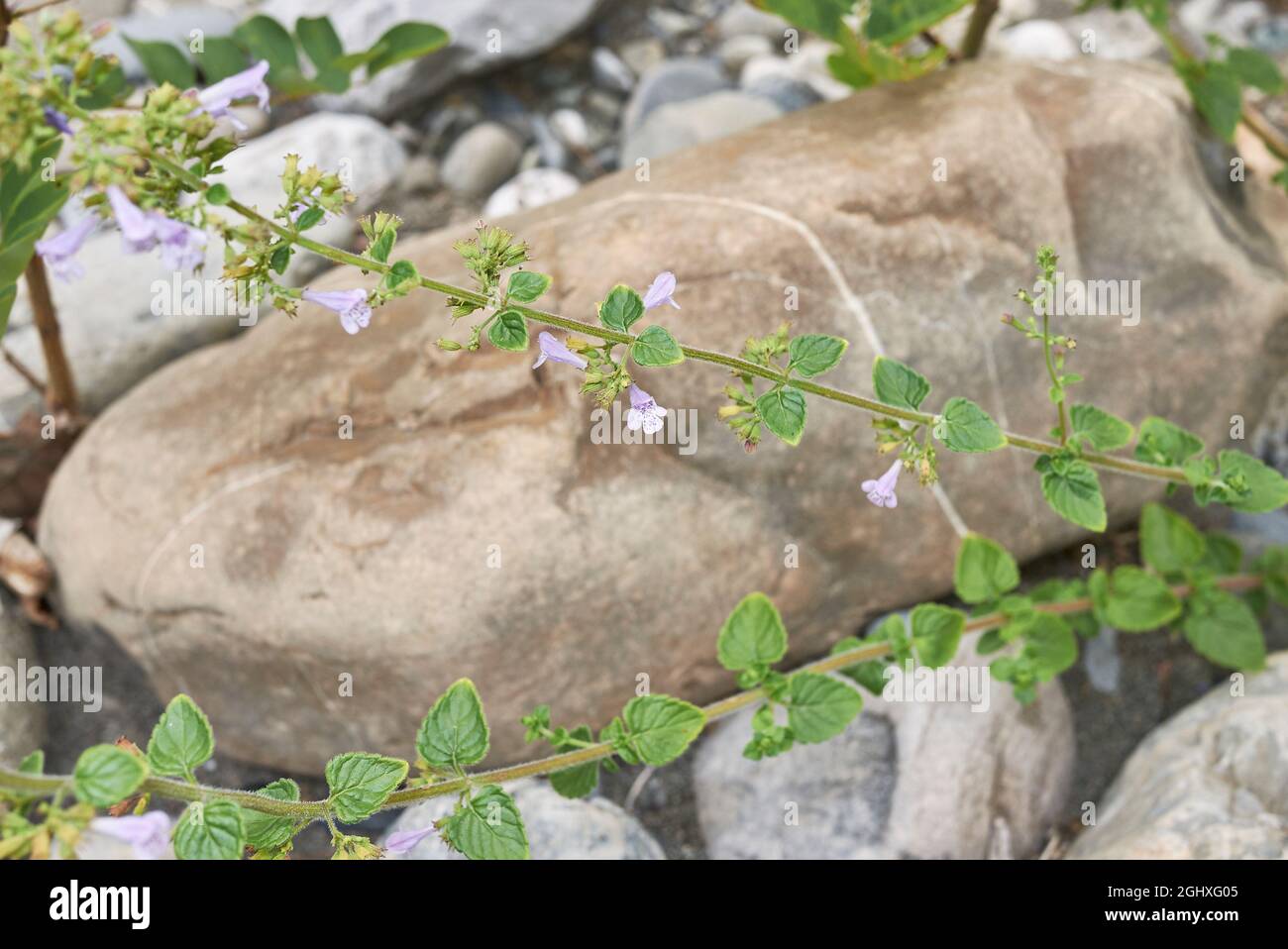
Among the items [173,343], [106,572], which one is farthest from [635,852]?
[173,343]

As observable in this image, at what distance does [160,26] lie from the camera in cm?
564

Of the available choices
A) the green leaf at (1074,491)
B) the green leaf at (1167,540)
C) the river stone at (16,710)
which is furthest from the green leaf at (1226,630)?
the river stone at (16,710)

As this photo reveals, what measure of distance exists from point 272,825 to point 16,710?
241 centimetres

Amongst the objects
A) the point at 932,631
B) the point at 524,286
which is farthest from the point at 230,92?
the point at 932,631

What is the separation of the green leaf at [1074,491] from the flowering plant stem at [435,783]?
2.34 ft

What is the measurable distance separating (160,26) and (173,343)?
178 cm

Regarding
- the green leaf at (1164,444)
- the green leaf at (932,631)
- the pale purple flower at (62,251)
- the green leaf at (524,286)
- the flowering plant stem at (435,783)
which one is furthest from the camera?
the green leaf at (932,631)

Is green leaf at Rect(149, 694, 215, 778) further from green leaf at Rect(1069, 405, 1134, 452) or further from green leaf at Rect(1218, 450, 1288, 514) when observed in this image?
green leaf at Rect(1218, 450, 1288, 514)

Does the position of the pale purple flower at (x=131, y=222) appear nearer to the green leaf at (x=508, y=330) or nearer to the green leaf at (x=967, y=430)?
the green leaf at (x=508, y=330)

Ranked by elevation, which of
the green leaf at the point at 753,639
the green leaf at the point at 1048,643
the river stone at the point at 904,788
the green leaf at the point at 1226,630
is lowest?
the river stone at the point at 904,788

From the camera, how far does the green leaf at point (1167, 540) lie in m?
3.90

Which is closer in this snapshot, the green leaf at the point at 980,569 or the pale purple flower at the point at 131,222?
the pale purple flower at the point at 131,222

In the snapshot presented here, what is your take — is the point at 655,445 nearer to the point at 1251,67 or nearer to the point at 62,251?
the point at 62,251
